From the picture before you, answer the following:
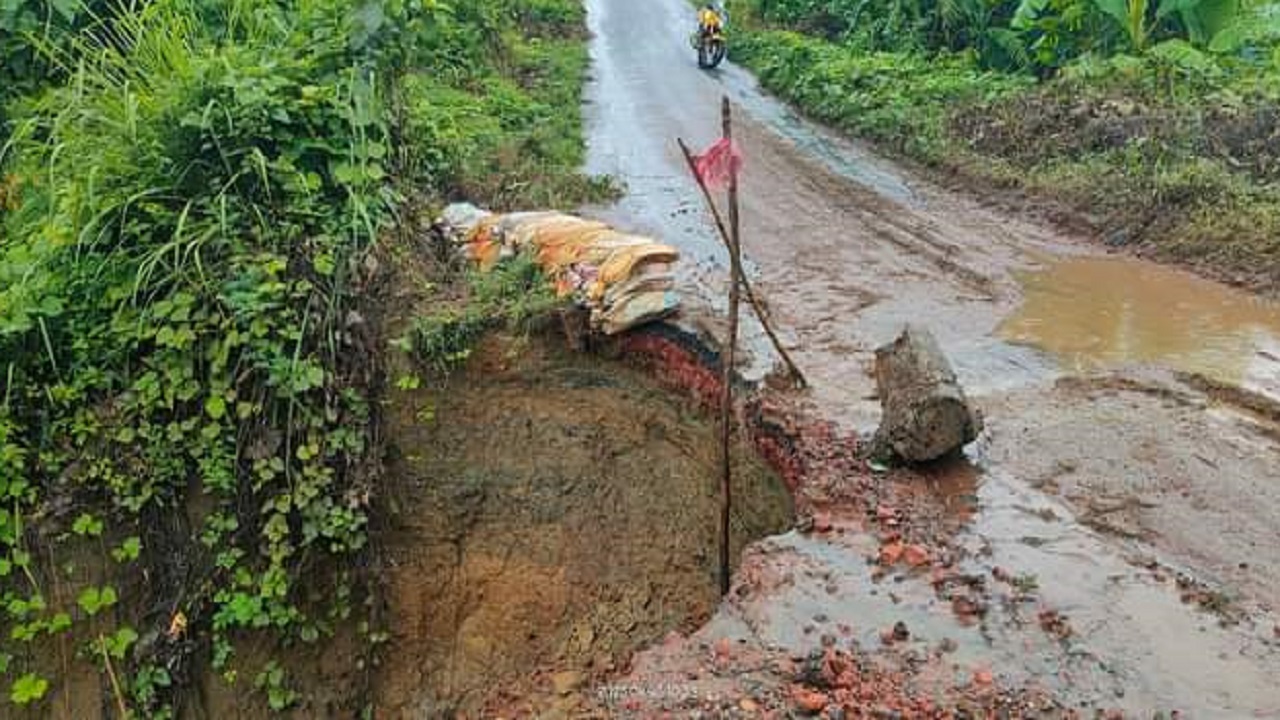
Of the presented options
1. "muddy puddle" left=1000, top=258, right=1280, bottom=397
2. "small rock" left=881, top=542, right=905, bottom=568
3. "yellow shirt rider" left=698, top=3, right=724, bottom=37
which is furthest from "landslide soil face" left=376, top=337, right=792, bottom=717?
"yellow shirt rider" left=698, top=3, right=724, bottom=37

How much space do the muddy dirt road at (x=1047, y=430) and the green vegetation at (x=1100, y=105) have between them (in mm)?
610

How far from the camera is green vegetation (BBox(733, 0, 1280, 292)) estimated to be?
8.30m

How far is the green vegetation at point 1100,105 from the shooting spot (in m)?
8.30

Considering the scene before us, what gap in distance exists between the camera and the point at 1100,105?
1013 centimetres

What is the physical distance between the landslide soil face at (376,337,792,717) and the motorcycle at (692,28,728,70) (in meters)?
11.6

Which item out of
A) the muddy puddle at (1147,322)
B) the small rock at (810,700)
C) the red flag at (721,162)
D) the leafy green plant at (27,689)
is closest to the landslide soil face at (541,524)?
the leafy green plant at (27,689)

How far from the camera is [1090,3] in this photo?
11438 mm

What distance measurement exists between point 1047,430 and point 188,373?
14.7 ft

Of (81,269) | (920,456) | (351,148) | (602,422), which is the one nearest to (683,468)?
(602,422)

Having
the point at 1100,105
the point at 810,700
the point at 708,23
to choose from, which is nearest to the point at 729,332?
the point at 810,700

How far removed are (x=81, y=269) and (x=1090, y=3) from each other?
11.1m

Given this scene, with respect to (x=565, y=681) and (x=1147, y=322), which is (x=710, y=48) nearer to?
(x=1147, y=322)

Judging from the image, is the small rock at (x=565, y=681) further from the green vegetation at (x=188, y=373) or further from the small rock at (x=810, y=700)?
the small rock at (x=810, y=700)

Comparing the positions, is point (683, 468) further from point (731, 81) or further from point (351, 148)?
point (731, 81)
